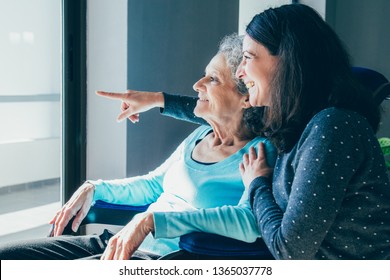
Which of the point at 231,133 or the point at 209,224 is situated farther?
the point at 231,133

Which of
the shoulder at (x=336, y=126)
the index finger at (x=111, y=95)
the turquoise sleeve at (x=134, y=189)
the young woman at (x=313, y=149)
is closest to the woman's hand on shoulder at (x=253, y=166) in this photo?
the young woman at (x=313, y=149)

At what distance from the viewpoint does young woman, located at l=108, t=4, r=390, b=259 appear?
108cm

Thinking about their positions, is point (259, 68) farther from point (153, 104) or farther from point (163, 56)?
point (163, 56)

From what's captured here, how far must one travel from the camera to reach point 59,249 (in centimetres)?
146

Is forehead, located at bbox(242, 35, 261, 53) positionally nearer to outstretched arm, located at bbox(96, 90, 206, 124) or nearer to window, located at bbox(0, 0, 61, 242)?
outstretched arm, located at bbox(96, 90, 206, 124)

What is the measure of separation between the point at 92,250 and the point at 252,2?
5.80 feet

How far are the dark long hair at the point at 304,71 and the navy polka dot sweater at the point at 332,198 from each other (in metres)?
0.07

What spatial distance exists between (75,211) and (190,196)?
35 cm

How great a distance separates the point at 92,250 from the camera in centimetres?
151

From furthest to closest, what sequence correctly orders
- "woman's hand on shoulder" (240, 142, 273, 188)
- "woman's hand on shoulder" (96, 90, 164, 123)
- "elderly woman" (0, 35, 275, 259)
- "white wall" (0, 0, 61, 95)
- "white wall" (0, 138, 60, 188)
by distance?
"white wall" (0, 138, 60, 188) → "white wall" (0, 0, 61, 95) → "woman's hand on shoulder" (96, 90, 164, 123) → "elderly woman" (0, 35, 275, 259) → "woman's hand on shoulder" (240, 142, 273, 188)

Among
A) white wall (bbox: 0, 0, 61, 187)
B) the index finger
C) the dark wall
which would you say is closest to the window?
white wall (bbox: 0, 0, 61, 187)

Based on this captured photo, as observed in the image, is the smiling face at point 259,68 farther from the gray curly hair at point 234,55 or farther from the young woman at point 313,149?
the gray curly hair at point 234,55

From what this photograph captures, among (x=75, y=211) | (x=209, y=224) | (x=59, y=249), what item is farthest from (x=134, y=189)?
(x=209, y=224)

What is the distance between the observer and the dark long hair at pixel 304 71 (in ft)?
3.90
